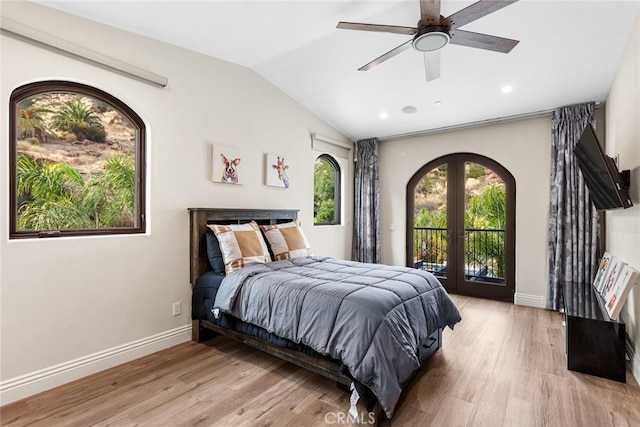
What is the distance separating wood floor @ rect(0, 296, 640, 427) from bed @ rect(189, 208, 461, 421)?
183mm

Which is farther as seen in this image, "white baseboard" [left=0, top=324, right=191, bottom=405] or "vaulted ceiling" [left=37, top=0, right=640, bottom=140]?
"vaulted ceiling" [left=37, top=0, right=640, bottom=140]

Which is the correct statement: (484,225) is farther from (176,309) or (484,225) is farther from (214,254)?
(176,309)

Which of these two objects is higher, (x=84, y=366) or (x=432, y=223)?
(x=432, y=223)

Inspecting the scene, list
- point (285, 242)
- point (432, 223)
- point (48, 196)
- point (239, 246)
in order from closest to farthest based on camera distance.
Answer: point (48, 196) → point (239, 246) → point (285, 242) → point (432, 223)

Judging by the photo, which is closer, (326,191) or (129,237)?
(129,237)

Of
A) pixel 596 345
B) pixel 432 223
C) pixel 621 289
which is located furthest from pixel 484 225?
pixel 596 345

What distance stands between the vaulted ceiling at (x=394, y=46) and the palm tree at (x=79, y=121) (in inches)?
26.7

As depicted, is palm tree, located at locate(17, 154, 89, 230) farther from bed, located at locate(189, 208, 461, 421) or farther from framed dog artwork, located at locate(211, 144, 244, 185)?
framed dog artwork, located at locate(211, 144, 244, 185)

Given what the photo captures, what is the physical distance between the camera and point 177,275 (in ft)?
10.0

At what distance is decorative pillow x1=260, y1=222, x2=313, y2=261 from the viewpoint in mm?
3387

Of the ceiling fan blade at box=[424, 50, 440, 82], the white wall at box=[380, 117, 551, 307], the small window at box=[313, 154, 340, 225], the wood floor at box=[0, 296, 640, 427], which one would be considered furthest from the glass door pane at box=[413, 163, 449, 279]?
the ceiling fan blade at box=[424, 50, 440, 82]

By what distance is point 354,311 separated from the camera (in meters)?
1.97

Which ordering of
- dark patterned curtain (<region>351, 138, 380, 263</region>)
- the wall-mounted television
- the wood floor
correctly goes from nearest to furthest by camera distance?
the wood floor
the wall-mounted television
dark patterned curtain (<region>351, 138, 380, 263</region>)

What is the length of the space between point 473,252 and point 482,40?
327 centimetres
